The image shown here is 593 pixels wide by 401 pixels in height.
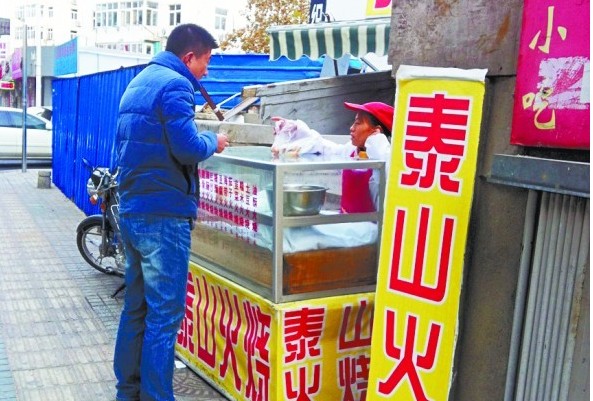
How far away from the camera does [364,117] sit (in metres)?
3.93

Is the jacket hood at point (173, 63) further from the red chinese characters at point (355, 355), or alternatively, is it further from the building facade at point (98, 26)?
the building facade at point (98, 26)

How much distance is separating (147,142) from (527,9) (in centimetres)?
197

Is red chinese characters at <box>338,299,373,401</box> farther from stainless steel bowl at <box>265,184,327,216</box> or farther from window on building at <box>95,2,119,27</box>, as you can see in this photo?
window on building at <box>95,2,119,27</box>

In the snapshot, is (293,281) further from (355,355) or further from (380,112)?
(380,112)

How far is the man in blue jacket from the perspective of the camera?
138 inches

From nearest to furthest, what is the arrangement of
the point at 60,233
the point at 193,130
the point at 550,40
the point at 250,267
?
1. the point at 550,40
2. the point at 193,130
3. the point at 250,267
4. the point at 60,233

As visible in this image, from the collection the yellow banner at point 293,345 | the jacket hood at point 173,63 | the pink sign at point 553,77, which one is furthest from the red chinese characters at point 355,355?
the jacket hood at point 173,63

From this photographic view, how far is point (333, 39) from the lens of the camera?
5871mm

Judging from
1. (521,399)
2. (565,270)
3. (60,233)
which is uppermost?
(565,270)

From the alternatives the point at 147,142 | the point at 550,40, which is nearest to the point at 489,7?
the point at 550,40

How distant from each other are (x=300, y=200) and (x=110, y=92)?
19.7 feet

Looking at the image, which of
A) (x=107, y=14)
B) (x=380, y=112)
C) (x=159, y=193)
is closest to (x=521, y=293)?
(x=380, y=112)

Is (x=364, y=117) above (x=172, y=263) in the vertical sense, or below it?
above

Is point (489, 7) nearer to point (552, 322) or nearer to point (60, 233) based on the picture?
point (552, 322)
